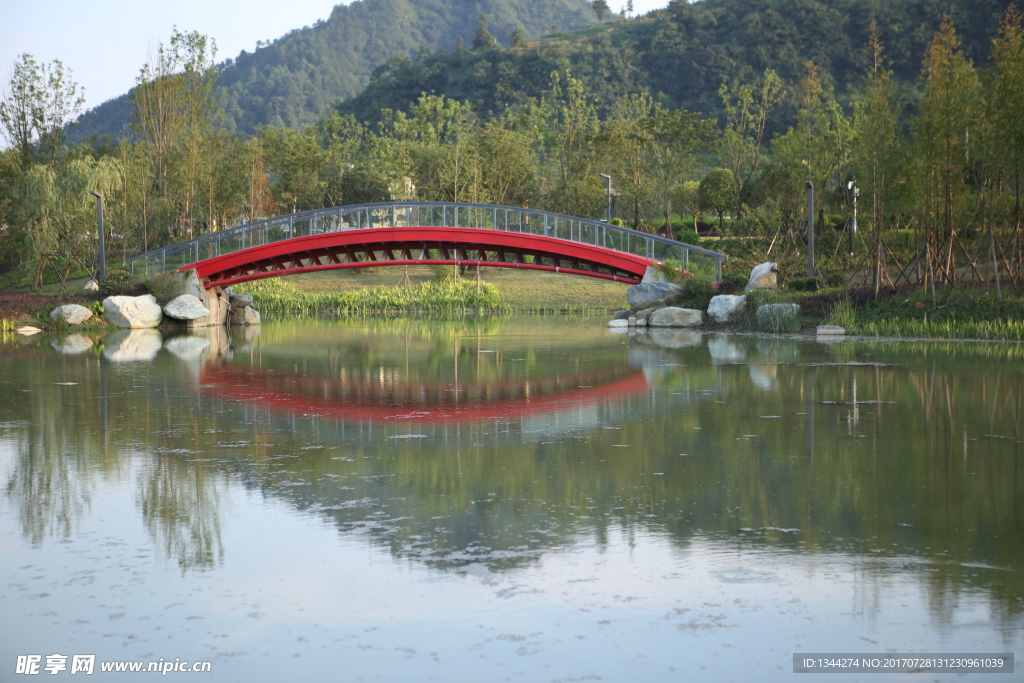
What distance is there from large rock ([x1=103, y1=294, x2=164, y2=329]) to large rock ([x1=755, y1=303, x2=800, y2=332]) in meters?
20.0

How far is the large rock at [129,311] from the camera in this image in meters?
31.2

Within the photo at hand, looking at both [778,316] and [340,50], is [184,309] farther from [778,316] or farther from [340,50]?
[340,50]

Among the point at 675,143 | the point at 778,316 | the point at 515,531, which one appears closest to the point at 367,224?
the point at 778,316

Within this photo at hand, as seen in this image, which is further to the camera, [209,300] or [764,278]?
[209,300]

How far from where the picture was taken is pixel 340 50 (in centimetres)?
17138

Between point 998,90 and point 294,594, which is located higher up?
point 998,90

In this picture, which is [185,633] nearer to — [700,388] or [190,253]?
[700,388]

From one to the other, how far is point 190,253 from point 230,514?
28.7 metres

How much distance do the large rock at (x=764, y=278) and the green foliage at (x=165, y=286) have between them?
19.3 meters

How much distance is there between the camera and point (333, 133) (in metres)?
71.9

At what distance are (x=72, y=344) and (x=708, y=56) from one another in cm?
8476

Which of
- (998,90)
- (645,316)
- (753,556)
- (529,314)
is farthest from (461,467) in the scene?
(529,314)

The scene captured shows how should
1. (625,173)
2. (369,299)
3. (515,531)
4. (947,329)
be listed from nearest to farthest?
(515,531)
(947,329)
(369,299)
(625,173)

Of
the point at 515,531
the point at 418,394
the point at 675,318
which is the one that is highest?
the point at 675,318
